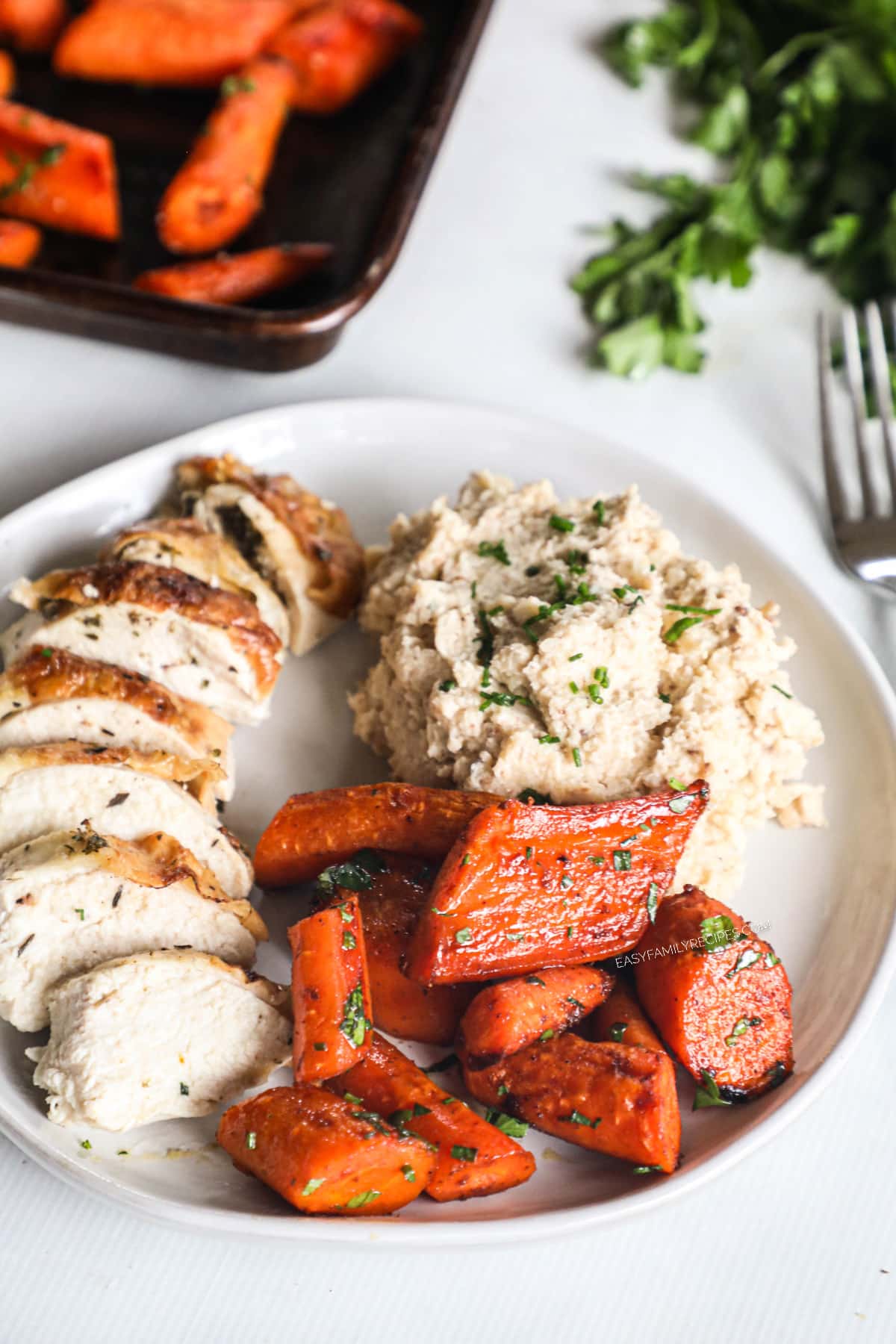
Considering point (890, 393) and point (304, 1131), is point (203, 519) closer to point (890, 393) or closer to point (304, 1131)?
point (304, 1131)

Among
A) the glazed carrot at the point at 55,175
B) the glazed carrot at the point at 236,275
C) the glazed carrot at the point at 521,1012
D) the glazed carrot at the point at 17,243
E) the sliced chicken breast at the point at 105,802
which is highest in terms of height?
the glazed carrot at the point at 55,175

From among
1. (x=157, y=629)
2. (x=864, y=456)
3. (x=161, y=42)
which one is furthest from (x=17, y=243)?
(x=864, y=456)

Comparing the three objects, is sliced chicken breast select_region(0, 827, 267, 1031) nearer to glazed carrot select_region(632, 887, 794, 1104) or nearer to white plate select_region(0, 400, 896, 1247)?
white plate select_region(0, 400, 896, 1247)

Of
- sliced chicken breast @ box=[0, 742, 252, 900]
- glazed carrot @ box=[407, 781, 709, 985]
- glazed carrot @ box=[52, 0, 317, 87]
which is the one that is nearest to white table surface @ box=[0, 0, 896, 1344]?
glazed carrot @ box=[407, 781, 709, 985]

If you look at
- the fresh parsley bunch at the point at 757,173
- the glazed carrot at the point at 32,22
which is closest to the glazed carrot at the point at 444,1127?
the fresh parsley bunch at the point at 757,173

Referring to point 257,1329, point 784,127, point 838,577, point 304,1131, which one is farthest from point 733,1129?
point 784,127

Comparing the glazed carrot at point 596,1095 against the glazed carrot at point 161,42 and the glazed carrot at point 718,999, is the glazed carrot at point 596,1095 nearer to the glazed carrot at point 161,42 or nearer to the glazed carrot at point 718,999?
the glazed carrot at point 718,999
